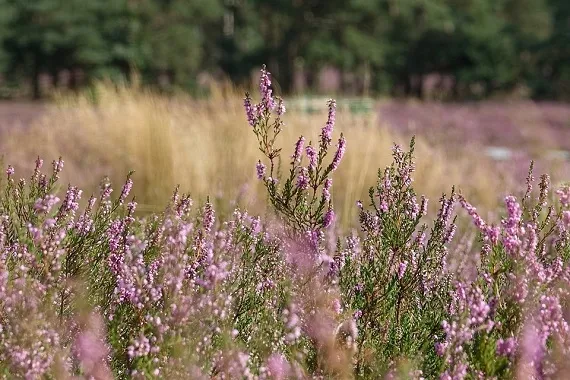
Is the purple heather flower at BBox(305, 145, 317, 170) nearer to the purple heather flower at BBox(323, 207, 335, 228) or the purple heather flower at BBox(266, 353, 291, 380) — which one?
the purple heather flower at BBox(323, 207, 335, 228)

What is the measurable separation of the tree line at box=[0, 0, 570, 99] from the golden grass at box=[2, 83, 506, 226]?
31.6m

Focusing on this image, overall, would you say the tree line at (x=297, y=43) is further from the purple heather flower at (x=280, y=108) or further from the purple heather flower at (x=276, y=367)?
the purple heather flower at (x=276, y=367)

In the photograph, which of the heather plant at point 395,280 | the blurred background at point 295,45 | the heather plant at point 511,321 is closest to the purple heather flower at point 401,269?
the heather plant at point 395,280

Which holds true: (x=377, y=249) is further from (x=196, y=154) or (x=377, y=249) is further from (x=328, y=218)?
(x=196, y=154)

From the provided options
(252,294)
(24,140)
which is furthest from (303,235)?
(24,140)

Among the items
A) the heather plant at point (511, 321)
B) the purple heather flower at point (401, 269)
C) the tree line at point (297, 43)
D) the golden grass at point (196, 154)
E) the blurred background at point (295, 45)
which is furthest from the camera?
the tree line at point (297, 43)

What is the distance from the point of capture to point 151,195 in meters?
7.48

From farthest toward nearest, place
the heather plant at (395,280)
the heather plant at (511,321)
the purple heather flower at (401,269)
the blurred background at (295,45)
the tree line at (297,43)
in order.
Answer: the tree line at (297,43), the blurred background at (295,45), the purple heather flower at (401,269), the heather plant at (395,280), the heather plant at (511,321)

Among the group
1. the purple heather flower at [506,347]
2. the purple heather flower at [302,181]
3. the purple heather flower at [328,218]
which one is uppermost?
the purple heather flower at [302,181]

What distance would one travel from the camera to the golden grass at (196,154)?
754 centimetres

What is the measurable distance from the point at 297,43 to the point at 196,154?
122ft

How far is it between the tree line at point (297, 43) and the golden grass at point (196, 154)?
3163cm

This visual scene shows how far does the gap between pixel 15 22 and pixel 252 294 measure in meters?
43.9

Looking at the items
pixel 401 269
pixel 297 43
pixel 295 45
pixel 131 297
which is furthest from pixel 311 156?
pixel 297 43
